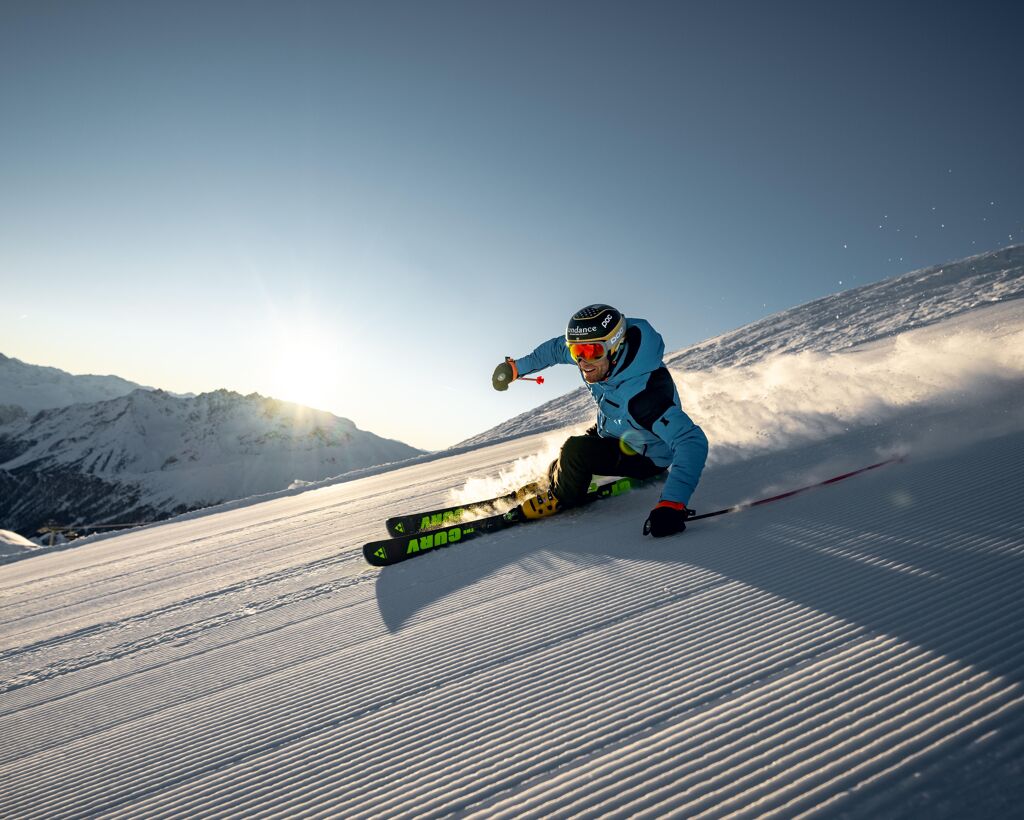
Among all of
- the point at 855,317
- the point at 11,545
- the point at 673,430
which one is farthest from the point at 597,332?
the point at 855,317

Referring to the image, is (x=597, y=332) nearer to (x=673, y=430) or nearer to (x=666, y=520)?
(x=673, y=430)

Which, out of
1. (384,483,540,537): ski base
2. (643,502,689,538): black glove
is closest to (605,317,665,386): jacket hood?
(643,502,689,538): black glove

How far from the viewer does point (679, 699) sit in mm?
1658

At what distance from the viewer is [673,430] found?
3.64 metres

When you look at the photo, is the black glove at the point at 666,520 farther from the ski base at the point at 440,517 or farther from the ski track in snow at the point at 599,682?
the ski base at the point at 440,517

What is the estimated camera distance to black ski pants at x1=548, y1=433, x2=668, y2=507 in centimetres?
446

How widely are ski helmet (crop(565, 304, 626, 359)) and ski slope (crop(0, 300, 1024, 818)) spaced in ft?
4.42

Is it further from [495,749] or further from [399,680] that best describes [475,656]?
[495,749]

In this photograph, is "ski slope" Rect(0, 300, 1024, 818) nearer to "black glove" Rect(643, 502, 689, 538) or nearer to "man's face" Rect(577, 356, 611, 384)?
"black glove" Rect(643, 502, 689, 538)

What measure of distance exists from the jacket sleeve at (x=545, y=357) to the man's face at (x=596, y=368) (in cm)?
105

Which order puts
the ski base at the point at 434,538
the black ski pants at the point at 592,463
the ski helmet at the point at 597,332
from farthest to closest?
1. the black ski pants at the point at 592,463
2. the ski base at the point at 434,538
3. the ski helmet at the point at 597,332

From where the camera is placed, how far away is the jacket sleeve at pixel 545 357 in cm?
517

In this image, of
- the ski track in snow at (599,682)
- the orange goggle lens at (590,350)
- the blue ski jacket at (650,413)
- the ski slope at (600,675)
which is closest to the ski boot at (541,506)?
the ski slope at (600,675)

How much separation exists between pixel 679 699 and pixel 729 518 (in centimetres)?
214
